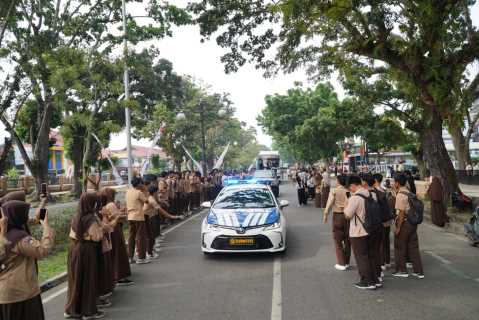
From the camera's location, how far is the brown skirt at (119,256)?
6.61m

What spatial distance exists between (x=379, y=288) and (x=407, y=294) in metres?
0.43

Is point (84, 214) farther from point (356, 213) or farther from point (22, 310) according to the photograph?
point (356, 213)

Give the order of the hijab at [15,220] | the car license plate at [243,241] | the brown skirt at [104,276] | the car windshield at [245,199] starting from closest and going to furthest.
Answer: the hijab at [15,220] < the brown skirt at [104,276] < the car license plate at [243,241] < the car windshield at [245,199]

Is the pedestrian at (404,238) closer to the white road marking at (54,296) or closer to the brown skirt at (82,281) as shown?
the brown skirt at (82,281)

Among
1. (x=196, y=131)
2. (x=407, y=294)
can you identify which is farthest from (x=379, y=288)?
(x=196, y=131)

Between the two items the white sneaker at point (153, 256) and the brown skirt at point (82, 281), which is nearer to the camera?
the brown skirt at point (82, 281)

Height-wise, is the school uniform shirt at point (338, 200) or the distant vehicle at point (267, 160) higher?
the distant vehicle at point (267, 160)

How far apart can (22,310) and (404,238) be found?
5.33m

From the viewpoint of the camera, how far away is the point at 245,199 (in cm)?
927

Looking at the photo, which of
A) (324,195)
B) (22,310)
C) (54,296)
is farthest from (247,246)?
(324,195)

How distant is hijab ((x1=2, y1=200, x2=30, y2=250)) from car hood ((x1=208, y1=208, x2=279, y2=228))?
4.57m

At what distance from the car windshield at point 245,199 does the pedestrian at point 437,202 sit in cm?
503

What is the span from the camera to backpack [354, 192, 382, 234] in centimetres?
615

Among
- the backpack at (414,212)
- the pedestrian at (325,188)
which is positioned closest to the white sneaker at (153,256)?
the backpack at (414,212)
